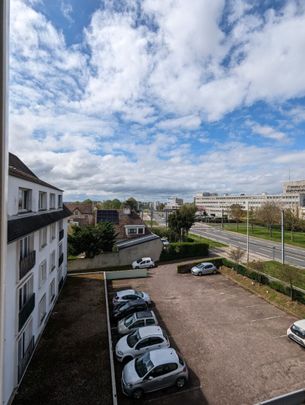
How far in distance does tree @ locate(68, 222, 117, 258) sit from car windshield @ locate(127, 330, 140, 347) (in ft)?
53.9

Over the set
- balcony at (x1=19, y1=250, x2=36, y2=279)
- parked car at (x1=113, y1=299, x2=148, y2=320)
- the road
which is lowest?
parked car at (x1=113, y1=299, x2=148, y2=320)

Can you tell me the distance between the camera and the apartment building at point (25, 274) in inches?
376

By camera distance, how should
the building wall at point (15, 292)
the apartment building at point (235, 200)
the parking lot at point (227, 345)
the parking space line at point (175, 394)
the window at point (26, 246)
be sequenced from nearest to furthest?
the building wall at point (15, 292), the parking space line at point (175, 394), the parking lot at point (227, 345), the window at point (26, 246), the apartment building at point (235, 200)

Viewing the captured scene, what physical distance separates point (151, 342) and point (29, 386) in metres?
5.48

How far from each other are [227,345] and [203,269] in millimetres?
13684

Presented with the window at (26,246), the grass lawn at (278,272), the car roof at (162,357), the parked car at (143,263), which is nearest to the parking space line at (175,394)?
the car roof at (162,357)

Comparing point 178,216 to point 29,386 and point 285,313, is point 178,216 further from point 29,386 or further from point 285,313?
point 29,386

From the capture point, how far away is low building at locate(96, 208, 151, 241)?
38062 millimetres

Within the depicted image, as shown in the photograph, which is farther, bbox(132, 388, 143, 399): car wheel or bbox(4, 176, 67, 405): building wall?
bbox(132, 388, 143, 399): car wheel

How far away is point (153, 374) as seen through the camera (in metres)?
10.5

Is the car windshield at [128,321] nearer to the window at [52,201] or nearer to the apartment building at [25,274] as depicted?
the apartment building at [25,274]

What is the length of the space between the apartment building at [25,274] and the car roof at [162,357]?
5502mm

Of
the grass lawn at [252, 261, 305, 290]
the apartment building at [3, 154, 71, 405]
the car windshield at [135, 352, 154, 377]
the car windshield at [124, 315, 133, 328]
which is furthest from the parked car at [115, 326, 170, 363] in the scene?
the grass lawn at [252, 261, 305, 290]

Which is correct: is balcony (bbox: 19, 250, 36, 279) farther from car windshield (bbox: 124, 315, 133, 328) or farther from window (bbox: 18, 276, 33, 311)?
car windshield (bbox: 124, 315, 133, 328)
